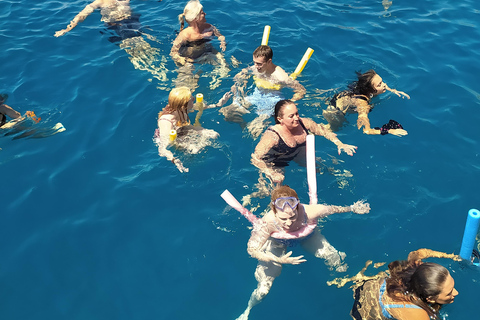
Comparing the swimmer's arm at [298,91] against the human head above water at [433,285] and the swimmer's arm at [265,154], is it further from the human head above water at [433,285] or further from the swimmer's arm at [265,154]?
the human head above water at [433,285]

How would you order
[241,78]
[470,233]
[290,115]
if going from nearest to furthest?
[470,233] < [290,115] < [241,78]

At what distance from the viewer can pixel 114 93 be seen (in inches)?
379

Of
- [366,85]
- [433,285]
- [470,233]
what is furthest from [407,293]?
[366,85]

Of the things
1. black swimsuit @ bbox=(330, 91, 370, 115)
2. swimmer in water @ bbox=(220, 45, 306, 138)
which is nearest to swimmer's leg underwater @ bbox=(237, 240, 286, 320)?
swimmer in water @ bbox=(220, 45, 306, 138)

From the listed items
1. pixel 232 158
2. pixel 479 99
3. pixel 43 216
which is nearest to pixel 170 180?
pixel 232 158

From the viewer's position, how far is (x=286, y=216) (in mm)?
4941

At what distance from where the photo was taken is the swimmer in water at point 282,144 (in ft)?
21.2

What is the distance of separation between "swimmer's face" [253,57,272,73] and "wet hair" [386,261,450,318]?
493 centimetres

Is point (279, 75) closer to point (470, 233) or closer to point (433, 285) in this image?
point (470, 233)

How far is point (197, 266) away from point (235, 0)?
398 inches

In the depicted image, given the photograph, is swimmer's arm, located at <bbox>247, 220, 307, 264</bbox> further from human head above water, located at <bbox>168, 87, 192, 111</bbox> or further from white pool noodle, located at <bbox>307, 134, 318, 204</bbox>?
human head above water, located at <bbox>168, 87, 192, 111</bbox>

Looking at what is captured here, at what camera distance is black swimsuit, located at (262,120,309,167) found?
666 centimetres

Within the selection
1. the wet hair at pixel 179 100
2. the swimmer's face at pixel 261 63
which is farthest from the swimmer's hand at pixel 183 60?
the wet hair at pixel 179 100

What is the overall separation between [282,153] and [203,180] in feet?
5.48
